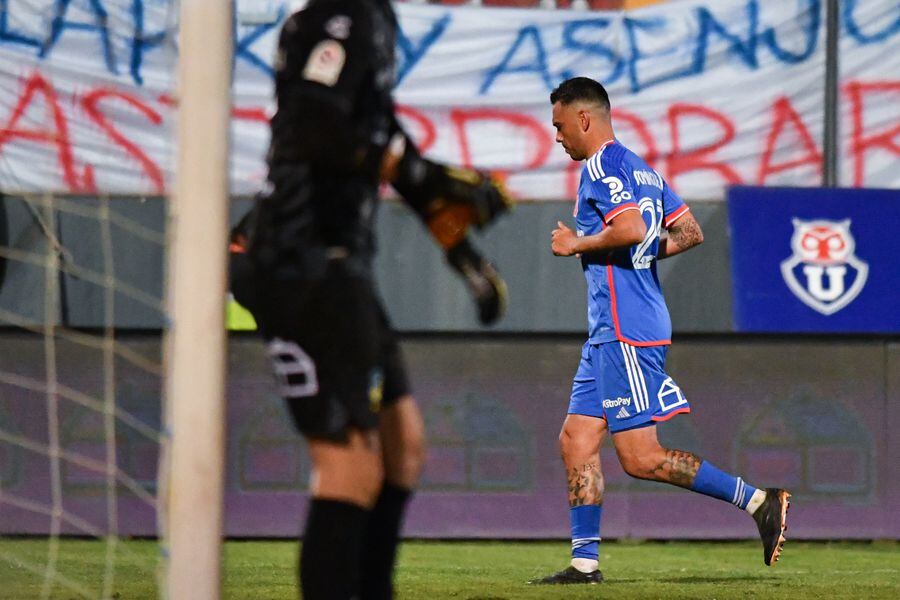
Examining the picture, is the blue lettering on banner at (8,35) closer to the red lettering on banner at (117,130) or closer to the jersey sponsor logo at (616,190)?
the red lettering on banner at (117,130)

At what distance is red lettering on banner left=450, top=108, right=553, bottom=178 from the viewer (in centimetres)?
961

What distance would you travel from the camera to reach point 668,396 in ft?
20.8

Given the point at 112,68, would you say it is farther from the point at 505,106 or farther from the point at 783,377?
the point at 783,377

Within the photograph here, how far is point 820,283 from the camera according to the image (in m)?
8.99

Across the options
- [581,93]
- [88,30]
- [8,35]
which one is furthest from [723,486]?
[8,35]

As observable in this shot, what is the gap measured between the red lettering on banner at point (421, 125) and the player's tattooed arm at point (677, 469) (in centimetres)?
372

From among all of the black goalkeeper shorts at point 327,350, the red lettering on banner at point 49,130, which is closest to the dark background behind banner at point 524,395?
the red lettering on banner at point 49,130

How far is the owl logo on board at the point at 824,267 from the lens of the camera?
8.98 metres

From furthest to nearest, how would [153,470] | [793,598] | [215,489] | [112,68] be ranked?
[112,68] < [153,470] < [793,598] < [215,489]

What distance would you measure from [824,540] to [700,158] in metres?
2.40

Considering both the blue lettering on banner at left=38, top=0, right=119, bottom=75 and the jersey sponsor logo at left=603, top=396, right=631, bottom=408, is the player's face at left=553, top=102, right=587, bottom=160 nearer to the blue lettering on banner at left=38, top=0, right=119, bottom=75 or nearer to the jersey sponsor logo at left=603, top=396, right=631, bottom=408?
the jersey sponsor logo at left=603, top=396, right=631, bottom=408

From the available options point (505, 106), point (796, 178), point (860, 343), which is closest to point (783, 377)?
point (860, 343)

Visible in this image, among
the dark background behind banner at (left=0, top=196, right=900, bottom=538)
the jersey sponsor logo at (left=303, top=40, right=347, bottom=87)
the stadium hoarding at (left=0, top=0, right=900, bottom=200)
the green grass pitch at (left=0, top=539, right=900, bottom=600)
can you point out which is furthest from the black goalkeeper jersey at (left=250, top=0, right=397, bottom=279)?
the stadium hoarding at (left=0, top=0, right=900, bottom=200)

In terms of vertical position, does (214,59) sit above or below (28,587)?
above
